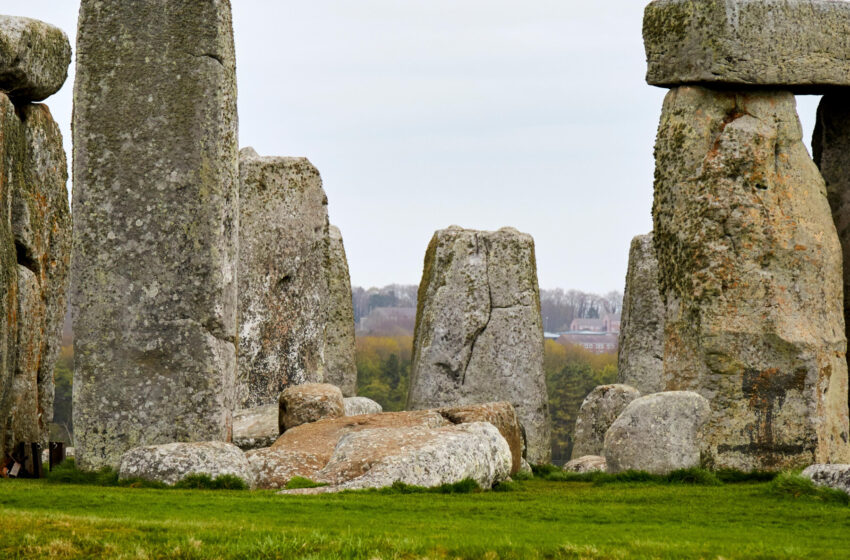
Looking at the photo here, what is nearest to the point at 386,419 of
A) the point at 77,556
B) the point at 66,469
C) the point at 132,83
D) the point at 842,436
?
the point at 66,469

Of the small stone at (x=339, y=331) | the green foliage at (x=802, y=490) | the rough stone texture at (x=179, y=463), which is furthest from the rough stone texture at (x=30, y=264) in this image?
the small stone at (x=339, y=331)

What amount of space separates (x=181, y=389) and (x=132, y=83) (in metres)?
3.18

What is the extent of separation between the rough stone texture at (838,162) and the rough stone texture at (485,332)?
6920mm

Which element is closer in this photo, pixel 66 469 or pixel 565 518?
pixel 565 518

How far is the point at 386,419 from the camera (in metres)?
17.0

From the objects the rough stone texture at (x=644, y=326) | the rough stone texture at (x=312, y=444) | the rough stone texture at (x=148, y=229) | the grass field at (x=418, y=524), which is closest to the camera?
the grass field at (x=418, y=524)

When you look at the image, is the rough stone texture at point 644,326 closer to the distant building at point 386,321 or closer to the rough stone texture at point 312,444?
the rough stone texture at point 312,444

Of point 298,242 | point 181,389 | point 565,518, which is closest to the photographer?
point 565,518

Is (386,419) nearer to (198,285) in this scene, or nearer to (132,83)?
(198,285)

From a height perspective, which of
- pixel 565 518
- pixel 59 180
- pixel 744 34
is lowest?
pixel 565 518

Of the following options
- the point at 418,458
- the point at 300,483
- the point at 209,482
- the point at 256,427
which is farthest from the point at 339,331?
the point at 418,458

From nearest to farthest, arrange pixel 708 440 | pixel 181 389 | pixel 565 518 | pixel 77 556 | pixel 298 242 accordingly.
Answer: pixel 77 556
pixel 565 518
pixel 181 389
pixel 708 440
pixel 298 242

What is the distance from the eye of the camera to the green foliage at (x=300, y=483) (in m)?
14.7

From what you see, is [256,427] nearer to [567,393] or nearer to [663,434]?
[663,434]
